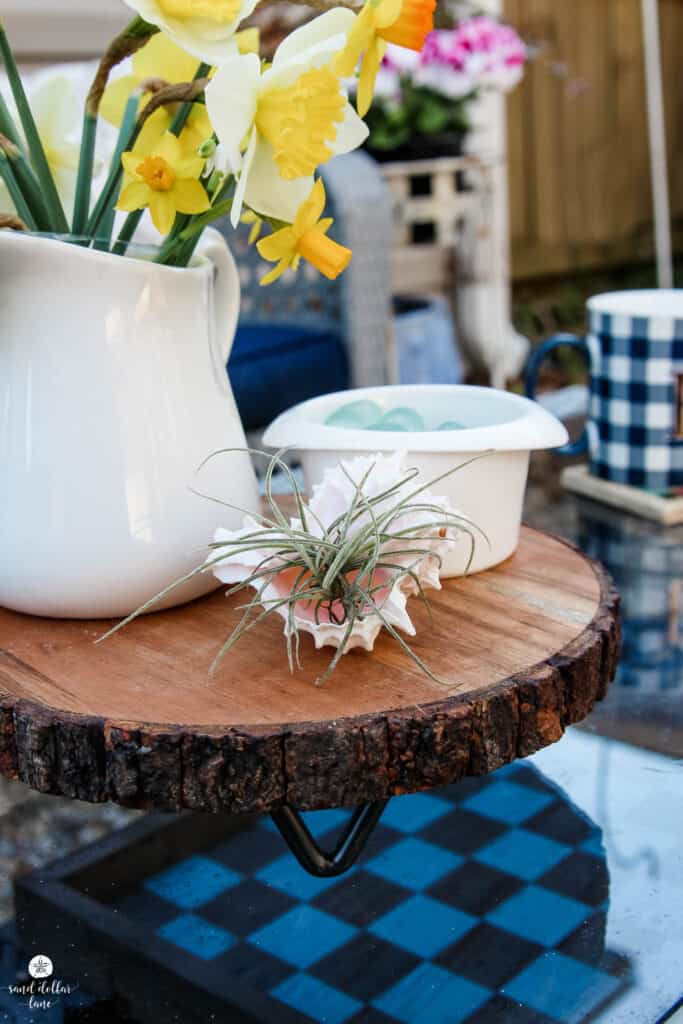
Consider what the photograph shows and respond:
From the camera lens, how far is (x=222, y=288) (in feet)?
2.38

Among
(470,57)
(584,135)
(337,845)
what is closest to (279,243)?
(337,845)

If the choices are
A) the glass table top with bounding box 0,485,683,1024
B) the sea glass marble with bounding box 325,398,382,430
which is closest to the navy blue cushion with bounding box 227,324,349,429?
the glass table top with bounding box 0,485,683,1024

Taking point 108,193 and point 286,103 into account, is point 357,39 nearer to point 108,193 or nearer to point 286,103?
point 286,103

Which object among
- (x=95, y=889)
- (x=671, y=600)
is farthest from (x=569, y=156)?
(x=95, y=889)

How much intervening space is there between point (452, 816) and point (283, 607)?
42cm

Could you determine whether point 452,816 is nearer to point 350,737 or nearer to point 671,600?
point 671,600

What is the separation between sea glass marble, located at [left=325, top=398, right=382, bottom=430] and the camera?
2.43 feet

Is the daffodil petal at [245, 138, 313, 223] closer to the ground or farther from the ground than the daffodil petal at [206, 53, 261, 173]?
closer to the ground

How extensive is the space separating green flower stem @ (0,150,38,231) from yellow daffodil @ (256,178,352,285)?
0.41 ft

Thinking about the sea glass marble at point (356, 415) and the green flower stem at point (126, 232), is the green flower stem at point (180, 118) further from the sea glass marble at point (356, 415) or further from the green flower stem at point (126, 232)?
the sea glass marble at point (356, 415)

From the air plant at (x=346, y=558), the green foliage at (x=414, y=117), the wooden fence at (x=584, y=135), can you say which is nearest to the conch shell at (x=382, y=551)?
the air plant at (x=346, y=558)

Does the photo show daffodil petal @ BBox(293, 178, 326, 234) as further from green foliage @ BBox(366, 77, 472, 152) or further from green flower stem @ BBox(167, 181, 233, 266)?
green foliage @ BBox(366, 77, 472, 152)

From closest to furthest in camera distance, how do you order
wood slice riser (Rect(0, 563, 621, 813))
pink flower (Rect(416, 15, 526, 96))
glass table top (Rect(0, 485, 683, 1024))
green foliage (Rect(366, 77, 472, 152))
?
wood slice riser (Rect(0, 563, 621, 813)), glass table top (Rect(0, 485, 683, 1024)), pink flower (Rect(416, 15, 526, 96)), green foliage (Rect(366, 77, 472, 152))

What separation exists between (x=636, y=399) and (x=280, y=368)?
2.73ft
